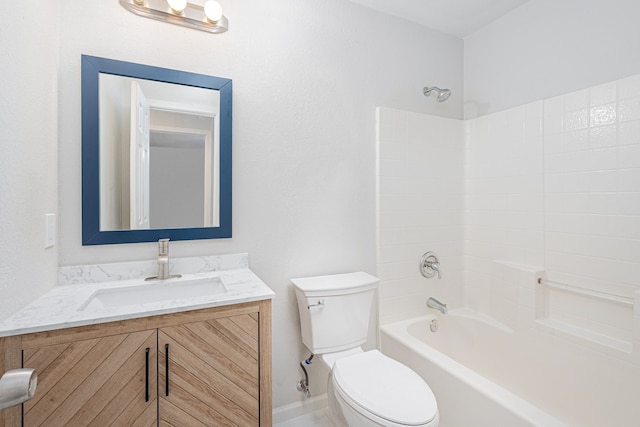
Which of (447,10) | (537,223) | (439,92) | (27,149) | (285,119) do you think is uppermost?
(447,10)

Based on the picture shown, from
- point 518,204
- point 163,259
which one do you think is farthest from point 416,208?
point 163,259

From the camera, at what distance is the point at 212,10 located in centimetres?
157

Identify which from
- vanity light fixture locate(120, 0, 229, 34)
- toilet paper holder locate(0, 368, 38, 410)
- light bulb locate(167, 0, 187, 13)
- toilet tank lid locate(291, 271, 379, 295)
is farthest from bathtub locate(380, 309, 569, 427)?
light bulb locate(167, 0, 187, 13)

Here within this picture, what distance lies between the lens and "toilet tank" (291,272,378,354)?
1.69m

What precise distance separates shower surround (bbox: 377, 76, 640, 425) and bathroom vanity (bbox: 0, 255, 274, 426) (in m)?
1.11

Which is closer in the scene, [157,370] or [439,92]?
[157,370]

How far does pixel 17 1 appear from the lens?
1071 millimetres

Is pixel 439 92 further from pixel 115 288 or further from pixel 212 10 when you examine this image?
pixel 115 288

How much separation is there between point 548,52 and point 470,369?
6.59 ft

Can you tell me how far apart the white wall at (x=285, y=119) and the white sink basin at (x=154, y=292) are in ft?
0.59

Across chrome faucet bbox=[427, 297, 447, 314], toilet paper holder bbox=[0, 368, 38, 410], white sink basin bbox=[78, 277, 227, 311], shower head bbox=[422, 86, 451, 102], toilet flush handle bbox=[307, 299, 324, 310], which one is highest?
shower head bbox=[422, 86, 451, 102]

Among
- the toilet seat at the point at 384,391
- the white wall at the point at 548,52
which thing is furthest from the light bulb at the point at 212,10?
the white wall at the point at 548,52

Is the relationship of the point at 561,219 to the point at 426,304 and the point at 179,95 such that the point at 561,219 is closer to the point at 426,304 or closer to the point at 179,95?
the point at 426,304

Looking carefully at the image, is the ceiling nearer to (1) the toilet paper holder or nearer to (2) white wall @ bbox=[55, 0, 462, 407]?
(2) white wall @ bbox=[55, 0, 462, 407]
